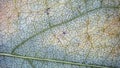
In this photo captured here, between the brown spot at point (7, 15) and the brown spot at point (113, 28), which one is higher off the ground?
the brown spot at point (7, 15)

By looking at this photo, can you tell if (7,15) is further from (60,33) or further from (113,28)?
(113,28)

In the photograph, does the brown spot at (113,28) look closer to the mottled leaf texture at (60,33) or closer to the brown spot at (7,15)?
the mottled leaf texture at (60,33)

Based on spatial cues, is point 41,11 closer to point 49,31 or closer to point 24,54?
point 49,31

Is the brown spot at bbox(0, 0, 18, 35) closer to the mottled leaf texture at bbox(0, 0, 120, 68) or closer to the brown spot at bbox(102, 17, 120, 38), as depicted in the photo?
the mottled leaf texture at bbox(0, 0, 120, 68)

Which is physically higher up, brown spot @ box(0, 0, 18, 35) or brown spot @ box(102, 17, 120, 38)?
brown spot @ box(0, 0, 18, 35)

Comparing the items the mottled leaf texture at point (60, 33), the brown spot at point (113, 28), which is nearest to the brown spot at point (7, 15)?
the mottled leaf texture at point (60, 33)

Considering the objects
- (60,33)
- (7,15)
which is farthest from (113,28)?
(7,15)

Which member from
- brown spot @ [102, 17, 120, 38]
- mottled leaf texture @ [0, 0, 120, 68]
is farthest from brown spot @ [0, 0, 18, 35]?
brown spot @ [102, 17, 120, 38]

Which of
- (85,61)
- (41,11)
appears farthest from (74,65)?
(41,11)
